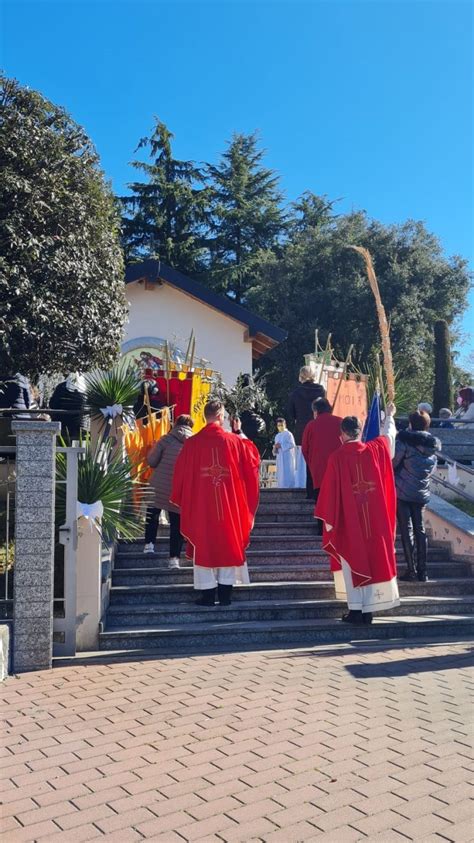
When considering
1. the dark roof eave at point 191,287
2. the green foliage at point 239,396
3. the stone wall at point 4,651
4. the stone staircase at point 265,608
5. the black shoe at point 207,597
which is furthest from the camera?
the dark roof eave at point 191,287

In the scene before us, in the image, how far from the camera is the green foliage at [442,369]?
22.2 m

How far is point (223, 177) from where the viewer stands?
4066 cm

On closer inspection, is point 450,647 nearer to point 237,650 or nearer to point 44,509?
point 237,650

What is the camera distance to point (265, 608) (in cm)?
765

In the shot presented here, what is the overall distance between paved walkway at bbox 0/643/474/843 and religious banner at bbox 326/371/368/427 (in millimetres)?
6525

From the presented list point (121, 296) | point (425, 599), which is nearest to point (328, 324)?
point (121, 296)

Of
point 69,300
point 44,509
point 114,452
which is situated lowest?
point 44,509

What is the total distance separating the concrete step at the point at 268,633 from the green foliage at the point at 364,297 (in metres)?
20.0

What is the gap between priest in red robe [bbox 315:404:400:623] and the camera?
24.7 ft

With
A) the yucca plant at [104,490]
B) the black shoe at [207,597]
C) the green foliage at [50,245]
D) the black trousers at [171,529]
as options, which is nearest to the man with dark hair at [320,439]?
the black trousers at [171,529]

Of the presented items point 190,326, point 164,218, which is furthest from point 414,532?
point 164,218

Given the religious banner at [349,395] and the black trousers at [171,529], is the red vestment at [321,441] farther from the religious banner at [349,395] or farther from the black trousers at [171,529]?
the religious banner at [349,395]

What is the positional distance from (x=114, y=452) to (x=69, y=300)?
5.85ft

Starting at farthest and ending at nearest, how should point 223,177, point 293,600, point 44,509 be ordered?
point 223,177 → point 293,600 → point 44,509
